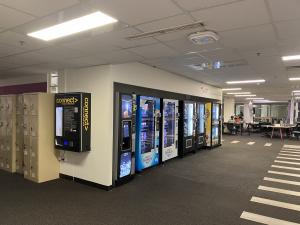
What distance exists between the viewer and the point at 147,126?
606 centimetres

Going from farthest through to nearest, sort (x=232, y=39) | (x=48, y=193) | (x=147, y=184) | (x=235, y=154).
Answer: (x=235, y=154)
(x=147, y=184)
(x=48, y=193)
(x=232, y=39)

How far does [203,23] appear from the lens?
2627mm

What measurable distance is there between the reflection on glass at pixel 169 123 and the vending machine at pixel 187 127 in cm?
40

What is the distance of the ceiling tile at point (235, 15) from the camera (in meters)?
2.21

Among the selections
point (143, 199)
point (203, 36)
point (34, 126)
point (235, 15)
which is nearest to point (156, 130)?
point (143, 199)

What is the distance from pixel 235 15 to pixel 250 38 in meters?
0.95

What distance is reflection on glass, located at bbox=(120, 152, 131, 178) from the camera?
4.84 m

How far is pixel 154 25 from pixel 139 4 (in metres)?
0.55

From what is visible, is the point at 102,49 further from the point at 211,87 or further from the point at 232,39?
the point at 211,87

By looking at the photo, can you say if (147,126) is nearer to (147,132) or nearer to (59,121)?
(147,132)

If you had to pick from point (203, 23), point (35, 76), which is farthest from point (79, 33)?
point (35, 76)

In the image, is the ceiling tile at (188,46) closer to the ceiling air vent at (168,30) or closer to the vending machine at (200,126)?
the ceiling air vent at (168,30)

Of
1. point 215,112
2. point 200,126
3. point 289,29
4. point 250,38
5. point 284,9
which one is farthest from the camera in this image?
point 215,112

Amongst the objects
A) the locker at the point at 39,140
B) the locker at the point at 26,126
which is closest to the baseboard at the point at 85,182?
the locker at the point at 39,140
